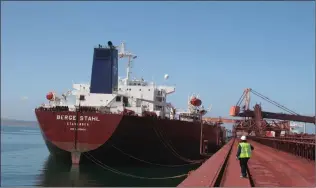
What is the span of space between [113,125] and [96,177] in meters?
2.85

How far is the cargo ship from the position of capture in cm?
2002

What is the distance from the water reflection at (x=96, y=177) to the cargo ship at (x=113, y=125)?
0.57m

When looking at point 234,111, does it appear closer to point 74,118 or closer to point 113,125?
point 113,125

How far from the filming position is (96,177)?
1855 centimetres

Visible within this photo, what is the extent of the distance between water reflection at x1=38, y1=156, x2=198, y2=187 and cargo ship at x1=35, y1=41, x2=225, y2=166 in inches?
22.4

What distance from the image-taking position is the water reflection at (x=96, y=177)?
17.4 metres

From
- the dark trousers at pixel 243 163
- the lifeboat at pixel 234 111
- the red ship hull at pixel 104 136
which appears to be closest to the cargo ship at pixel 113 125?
the red ship hull at pixel 104 136

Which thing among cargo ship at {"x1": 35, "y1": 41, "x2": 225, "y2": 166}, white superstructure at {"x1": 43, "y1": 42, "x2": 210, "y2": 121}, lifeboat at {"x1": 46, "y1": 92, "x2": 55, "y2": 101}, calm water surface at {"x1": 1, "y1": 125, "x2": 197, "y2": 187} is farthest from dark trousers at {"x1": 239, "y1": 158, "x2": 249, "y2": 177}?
lifeboat at {"x1": 46, "y1": 92, "x2": 55, "y2": 101}

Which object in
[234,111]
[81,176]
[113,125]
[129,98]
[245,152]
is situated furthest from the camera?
[234,111]

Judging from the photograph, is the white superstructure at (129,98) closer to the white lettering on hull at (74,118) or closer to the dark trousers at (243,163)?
the white lettering on hull at (74,118)

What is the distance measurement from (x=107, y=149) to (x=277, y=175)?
11564 mm

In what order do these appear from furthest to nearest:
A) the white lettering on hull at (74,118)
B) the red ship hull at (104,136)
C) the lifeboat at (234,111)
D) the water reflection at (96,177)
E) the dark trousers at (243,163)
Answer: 1. the lifeboat at (234,111)
2. the white lettering on hull at (74,118)
3. the red ship hull at (104,136)
4. the water reflection at (96,177)
5. the dark trousers at (243,163)

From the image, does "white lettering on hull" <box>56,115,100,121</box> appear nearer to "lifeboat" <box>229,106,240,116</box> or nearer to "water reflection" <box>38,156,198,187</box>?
"water reflection" <box>38,156,198,187</box>

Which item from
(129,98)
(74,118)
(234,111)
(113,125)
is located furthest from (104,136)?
(234,111)
